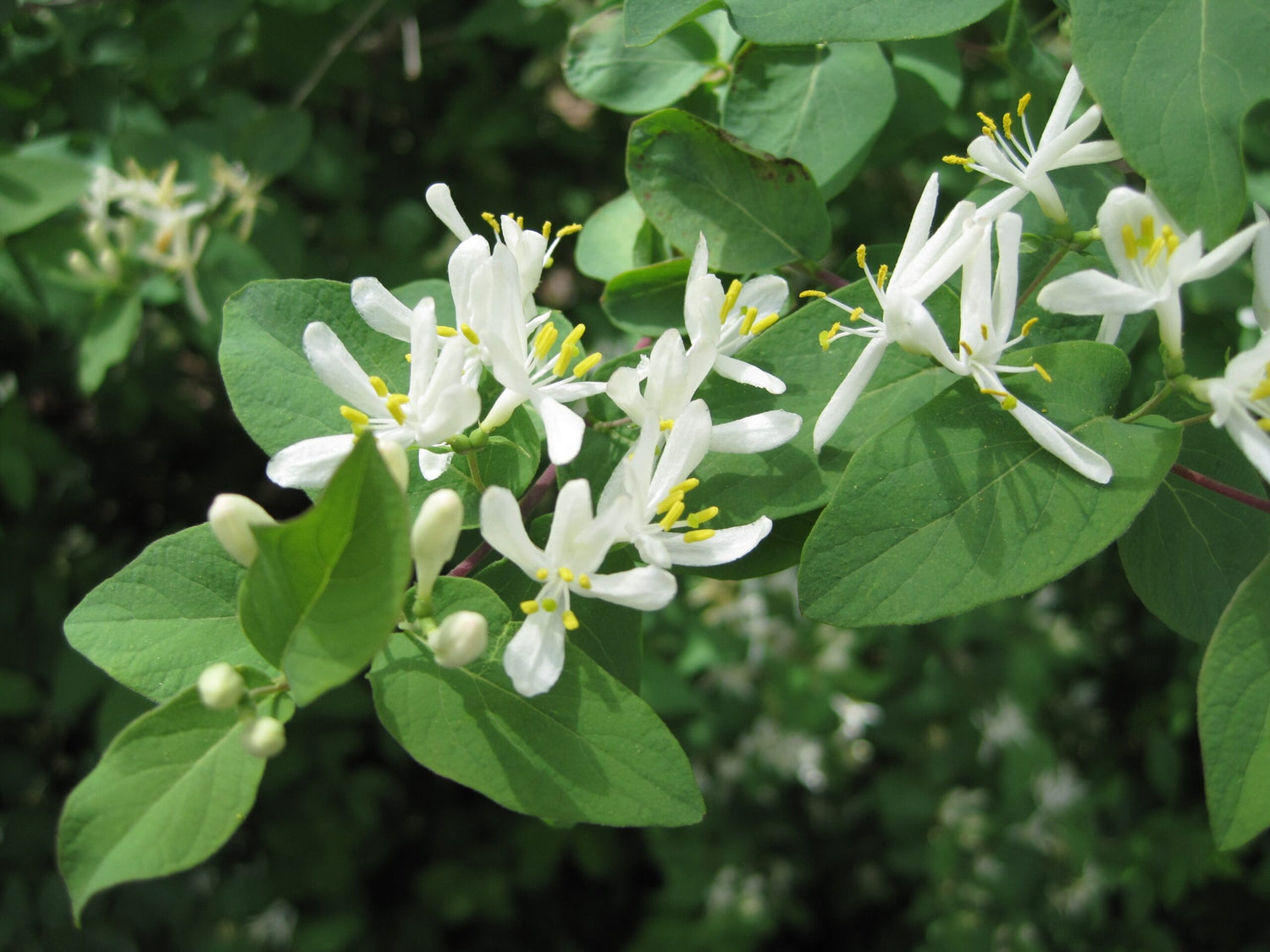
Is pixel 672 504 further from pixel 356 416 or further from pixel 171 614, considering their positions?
pixel 171 614

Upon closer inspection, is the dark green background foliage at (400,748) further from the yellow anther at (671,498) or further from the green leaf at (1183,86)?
the yellow anther at (671,498)

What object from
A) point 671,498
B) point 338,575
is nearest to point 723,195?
point 671,498

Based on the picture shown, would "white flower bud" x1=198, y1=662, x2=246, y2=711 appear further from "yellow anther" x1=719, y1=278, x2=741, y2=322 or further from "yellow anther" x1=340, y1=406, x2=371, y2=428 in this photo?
"yellow anther" x1=719, y1=278, x2=741, y2=322

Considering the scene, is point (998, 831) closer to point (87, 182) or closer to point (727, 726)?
point (727, 726)

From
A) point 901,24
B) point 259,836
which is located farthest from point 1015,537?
point 259,836

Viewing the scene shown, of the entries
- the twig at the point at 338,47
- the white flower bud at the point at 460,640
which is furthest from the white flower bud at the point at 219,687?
the twig at the point at 338,47

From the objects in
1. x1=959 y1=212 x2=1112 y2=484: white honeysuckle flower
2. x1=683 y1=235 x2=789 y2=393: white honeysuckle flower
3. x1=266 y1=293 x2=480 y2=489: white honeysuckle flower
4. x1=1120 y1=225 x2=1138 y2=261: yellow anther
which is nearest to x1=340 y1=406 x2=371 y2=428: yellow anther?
x1=266 y1=293 x2=480 y2=489: white honeysuckle flower
